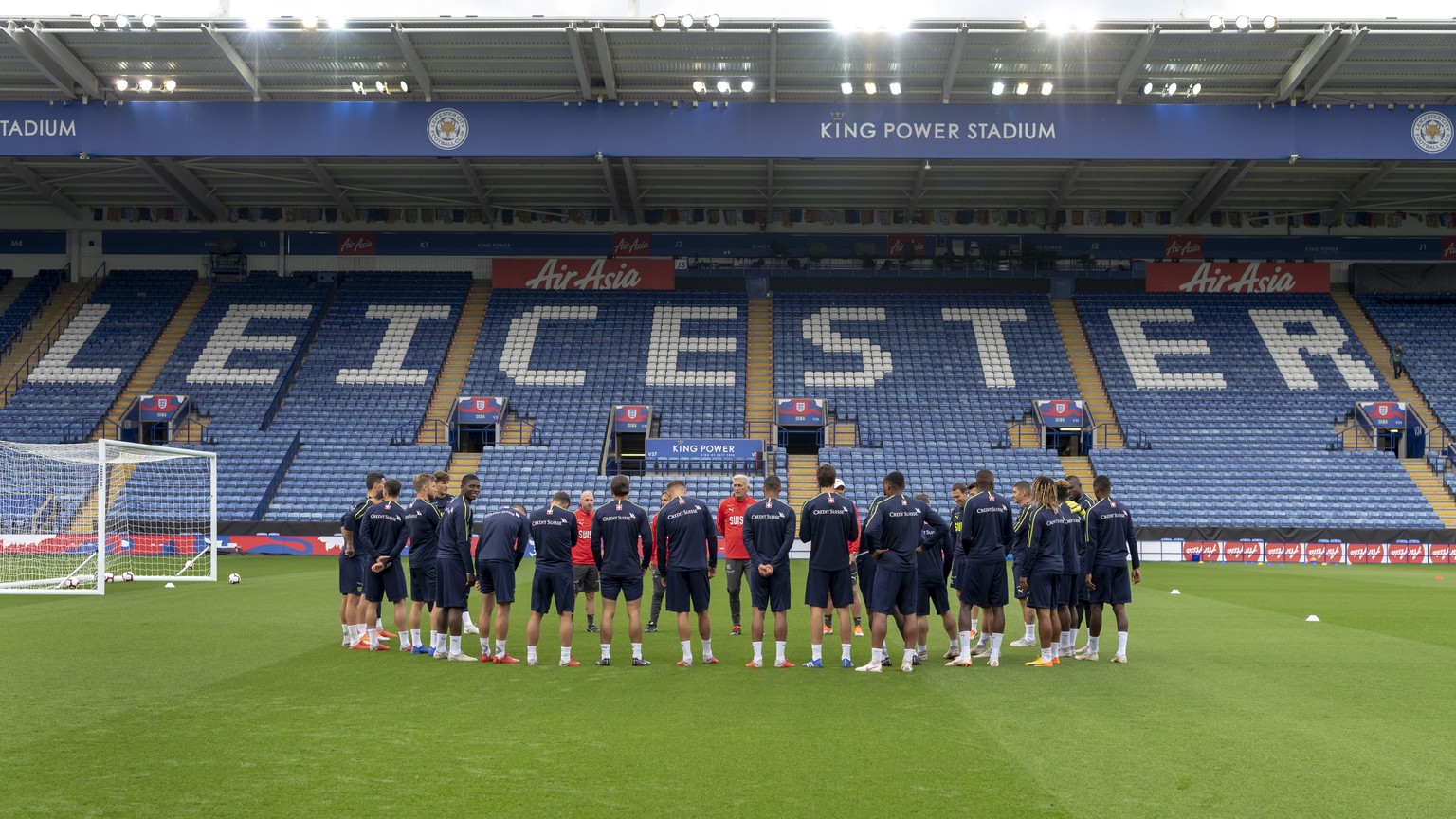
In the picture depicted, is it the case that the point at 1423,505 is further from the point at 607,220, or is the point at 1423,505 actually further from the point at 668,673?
the point at 668,673

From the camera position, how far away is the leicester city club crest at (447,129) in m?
33.5

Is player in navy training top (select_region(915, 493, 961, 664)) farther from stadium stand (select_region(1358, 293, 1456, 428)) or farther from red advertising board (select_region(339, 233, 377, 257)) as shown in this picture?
red advertising board (select_region(339, 233, 377, 257))

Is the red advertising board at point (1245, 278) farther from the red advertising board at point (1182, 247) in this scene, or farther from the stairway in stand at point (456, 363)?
the stairway in stand at point (456, 363)

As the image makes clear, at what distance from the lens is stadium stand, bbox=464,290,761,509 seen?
1388 inches

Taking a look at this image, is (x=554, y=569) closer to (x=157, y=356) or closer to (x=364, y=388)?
(x=364, y=388)

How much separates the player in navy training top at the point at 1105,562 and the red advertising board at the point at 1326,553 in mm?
22324

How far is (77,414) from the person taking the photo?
122 ft

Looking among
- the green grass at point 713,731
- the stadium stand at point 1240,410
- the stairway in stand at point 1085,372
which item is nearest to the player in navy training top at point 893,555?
the green grass at point 713,731

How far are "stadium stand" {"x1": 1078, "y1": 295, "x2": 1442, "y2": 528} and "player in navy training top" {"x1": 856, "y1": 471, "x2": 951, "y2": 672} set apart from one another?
23147 millimetres

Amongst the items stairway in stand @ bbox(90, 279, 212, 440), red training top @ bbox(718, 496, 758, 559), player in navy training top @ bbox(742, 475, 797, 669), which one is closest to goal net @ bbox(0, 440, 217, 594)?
stairway in stand @ bbox(90, 279, 212, 440)

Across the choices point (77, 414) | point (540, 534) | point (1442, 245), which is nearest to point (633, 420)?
point (77, 414)

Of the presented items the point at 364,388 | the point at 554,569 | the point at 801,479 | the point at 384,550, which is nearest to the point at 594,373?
the point at 364,388

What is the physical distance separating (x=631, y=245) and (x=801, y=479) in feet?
41.1

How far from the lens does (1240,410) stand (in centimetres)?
3812
